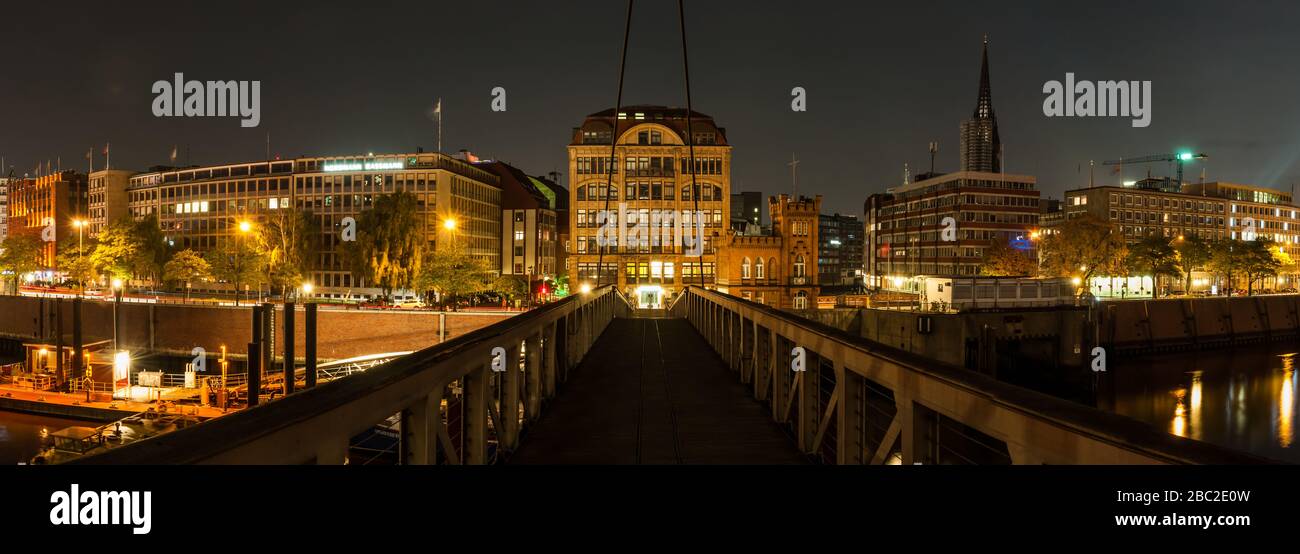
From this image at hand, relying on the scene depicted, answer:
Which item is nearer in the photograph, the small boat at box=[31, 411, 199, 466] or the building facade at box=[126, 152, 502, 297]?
the small boat at box=[31, 411, 199, 466]

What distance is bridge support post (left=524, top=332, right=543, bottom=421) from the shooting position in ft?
31.9

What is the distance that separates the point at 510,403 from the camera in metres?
8.09

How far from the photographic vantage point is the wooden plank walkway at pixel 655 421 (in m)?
8.27

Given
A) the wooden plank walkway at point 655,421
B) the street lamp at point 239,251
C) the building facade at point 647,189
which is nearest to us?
the wooden plank walkway at point 655,421

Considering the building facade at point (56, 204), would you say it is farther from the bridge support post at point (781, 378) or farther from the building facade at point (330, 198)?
the bridge support post at point (781, 378)

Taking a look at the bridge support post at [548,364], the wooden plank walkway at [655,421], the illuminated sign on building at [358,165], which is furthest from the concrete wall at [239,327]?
the bridge support post at [548,364]

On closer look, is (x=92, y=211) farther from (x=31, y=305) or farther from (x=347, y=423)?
(x=347, y=423)

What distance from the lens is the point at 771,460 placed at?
8125 millimetres

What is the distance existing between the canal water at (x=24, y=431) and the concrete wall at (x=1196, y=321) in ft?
223

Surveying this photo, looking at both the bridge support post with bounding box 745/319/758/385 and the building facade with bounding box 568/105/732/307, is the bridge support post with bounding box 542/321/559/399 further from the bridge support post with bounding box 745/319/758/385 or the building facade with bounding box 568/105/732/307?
the building facade with bounding box 568/105/732/307

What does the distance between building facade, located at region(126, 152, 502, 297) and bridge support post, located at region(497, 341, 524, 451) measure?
64.7m

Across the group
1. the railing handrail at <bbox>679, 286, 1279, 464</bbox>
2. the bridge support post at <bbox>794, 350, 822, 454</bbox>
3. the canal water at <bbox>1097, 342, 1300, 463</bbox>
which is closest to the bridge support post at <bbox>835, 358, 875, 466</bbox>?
the railing handrail at <bbox>679, 286, 1279, 464</bbox>
